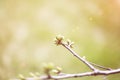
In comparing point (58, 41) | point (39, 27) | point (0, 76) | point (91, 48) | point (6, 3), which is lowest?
point (58, 41)

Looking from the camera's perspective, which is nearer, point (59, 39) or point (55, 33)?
point (59, 39)

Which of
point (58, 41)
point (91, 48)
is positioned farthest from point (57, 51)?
point (58, 41)

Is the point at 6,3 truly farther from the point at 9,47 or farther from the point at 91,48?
the point at 91,48

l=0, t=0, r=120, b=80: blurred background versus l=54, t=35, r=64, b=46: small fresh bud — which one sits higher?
l=0, t=0, r=120, b=80: blurred background

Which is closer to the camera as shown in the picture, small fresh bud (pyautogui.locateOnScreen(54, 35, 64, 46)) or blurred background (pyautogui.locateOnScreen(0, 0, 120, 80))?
small fresh bud (pyautogui.locateOnScreen(54, 35, 64, 46))

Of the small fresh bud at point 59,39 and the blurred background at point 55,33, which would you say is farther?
the blurred background at point 55,33

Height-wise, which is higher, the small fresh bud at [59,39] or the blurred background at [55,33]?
the blurred background at [55,33]

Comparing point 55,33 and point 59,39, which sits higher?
point 55,33

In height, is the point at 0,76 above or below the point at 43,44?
below
